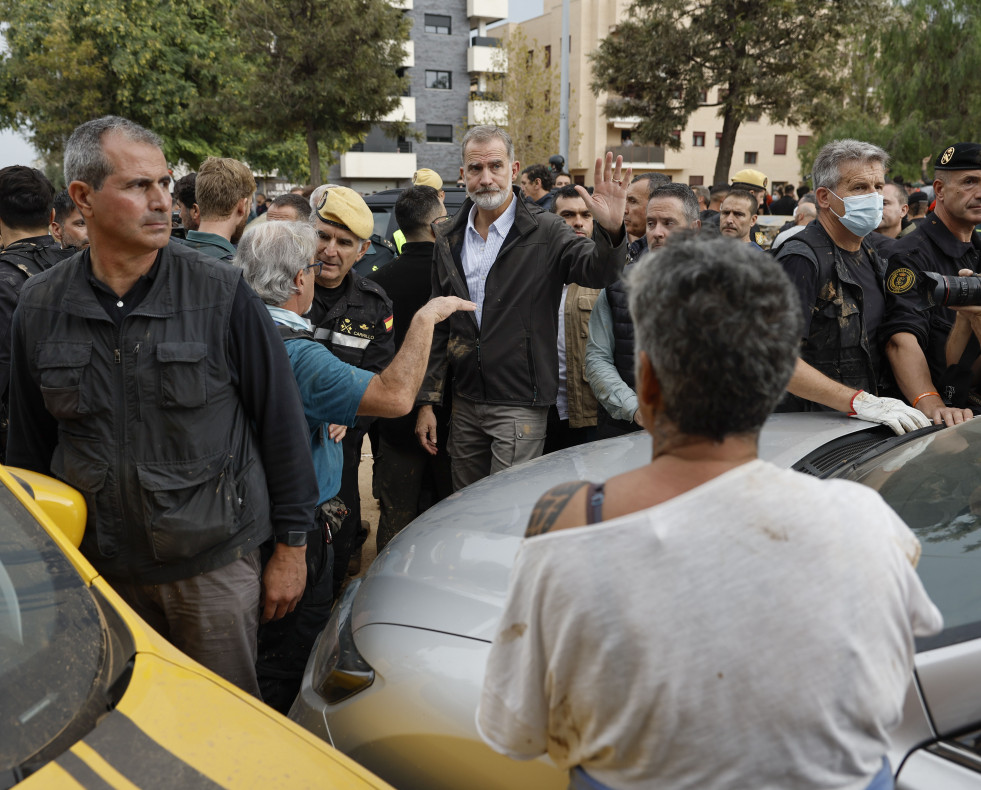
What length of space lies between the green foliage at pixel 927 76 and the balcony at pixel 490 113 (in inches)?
585

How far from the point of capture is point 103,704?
64.4 inches

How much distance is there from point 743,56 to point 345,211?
719 inches

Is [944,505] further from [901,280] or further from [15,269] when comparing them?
[15,269]

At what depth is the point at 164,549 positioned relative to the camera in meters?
2.31

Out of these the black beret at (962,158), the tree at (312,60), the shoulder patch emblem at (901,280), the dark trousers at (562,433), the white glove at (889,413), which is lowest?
the dark trousers at (562,433)

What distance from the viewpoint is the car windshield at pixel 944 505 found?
5.43 feet

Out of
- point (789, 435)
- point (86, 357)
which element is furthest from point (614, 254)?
point (86, 357)

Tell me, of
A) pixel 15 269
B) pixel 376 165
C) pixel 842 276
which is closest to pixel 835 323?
pixel 842 276

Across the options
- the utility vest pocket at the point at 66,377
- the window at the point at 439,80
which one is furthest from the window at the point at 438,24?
the utility vest pocket at the point at 66,377

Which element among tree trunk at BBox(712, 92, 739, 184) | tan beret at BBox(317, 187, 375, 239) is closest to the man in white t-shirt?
tan beret at BBox(317, 187, 375, 239)

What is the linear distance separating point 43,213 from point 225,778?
338cm

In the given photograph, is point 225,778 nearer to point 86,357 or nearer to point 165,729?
point 165,729

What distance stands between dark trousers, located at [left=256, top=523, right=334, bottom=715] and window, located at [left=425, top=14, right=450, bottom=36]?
46.0 meters

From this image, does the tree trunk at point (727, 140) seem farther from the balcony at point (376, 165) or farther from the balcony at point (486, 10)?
the balcony at point (486, 10)
